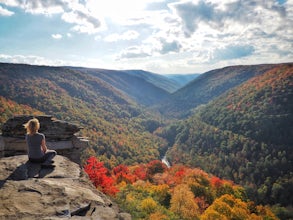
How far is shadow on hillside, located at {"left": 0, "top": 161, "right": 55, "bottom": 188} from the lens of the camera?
26.6ft

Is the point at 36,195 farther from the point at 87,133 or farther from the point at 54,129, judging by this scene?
the point at 87,133

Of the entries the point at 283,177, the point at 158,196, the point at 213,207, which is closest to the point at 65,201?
the point at 213,207

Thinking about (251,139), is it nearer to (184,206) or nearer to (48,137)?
(184,206)

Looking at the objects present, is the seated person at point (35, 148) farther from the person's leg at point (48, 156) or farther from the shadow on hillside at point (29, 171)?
the shadow on hillside at point (29, 171)

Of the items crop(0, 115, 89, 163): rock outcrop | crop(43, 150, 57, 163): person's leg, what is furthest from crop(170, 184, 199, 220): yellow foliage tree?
crop(43, 150, 57, 163): person's leg

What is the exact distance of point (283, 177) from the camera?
108 metres

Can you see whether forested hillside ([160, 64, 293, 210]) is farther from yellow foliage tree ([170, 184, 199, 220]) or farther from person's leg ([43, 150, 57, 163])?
person's leg ([43, 150, 57, 163])

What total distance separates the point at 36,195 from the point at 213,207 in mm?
41582

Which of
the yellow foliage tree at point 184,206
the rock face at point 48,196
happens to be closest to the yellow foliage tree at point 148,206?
the yellow foliage tree at point 184,206

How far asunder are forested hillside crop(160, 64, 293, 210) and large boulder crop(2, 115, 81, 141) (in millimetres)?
97848

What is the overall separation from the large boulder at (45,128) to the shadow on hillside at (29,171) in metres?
5.70

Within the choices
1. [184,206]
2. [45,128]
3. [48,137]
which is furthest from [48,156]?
[184,206]

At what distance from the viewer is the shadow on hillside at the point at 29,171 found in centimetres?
809

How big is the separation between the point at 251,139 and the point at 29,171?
13854cm
